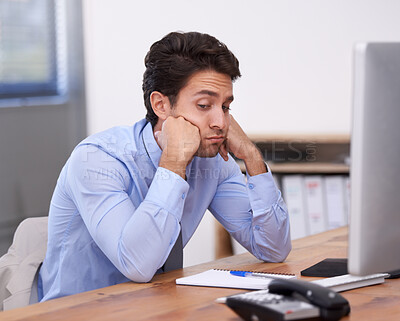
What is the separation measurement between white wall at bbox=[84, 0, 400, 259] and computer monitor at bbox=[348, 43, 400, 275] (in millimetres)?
2259

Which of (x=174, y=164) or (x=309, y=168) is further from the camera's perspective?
(x=309, y=168)

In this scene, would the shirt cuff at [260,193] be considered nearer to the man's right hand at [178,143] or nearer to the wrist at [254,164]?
the wrist at [254,164]

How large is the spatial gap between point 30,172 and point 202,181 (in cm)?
221

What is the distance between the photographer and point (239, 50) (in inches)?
133

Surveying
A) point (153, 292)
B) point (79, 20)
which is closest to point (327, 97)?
point (79, 20)

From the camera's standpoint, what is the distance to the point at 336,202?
315 cm

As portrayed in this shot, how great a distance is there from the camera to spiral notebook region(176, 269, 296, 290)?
1345mm

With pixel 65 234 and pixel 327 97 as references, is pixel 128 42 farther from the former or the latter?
pixel 65 234

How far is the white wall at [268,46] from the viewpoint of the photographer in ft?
10.6

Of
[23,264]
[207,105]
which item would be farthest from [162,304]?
[207,105]

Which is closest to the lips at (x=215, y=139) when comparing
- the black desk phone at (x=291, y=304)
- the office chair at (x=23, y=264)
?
the office chair at (x=23, y=264)

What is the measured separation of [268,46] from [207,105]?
1714mm

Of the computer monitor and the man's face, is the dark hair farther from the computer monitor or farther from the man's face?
the computer monitor

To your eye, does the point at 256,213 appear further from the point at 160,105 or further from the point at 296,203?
the point at 296,203
